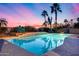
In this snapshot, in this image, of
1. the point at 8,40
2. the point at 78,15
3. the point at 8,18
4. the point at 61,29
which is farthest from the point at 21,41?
the point at 78,15

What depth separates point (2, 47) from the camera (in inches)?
54.1

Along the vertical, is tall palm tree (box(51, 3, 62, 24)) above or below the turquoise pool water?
above

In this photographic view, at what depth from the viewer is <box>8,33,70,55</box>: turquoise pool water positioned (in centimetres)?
138

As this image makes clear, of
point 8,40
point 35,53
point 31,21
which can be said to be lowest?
point 35,53

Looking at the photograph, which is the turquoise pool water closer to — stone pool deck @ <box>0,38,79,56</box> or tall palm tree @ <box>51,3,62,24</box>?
stone pool deck @ <box>0,38,79,56</box>

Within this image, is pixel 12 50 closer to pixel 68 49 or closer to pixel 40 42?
pixel 40 42

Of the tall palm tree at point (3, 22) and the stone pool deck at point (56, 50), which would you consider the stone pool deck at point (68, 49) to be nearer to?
the stone pool deck at point (56, 50)

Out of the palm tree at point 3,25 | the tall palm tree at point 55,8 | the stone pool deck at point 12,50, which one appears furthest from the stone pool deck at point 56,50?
the tall palm tree at point 55,8

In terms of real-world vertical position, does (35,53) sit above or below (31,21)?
below

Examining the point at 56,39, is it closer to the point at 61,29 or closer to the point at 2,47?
the point at 61,29

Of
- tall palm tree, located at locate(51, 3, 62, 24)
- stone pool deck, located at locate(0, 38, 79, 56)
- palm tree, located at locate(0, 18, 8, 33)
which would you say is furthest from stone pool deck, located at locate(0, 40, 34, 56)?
tall palm tree, located at locate(51, 3, 62, 24)

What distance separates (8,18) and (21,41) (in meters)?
0.21

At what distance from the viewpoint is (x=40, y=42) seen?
1.38 metres

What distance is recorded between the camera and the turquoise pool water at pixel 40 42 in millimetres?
1378
